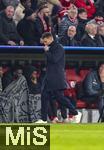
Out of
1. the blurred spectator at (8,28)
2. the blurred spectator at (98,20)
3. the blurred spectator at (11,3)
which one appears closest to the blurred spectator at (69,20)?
the blurred spectator at (98,20)

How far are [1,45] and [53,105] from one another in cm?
187

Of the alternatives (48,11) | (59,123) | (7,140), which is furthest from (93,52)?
(7,140)

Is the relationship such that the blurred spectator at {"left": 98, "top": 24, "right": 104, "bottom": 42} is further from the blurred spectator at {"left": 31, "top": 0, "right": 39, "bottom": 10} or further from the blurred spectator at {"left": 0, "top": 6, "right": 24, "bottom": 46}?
the blurred spectator at {"left": 0, "top": 6, "right": 24, "bottom": 46}

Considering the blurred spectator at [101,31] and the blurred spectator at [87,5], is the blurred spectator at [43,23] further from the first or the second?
the blurred spectator at [87,5]

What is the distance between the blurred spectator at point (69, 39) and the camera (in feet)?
51.3

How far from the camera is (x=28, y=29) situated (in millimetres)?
15672

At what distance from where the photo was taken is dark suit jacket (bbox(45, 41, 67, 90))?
539 inches

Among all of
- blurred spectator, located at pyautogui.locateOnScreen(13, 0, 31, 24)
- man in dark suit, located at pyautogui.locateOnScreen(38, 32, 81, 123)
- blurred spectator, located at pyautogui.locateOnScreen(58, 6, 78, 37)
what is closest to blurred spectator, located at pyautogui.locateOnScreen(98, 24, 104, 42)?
blurred spectator, located at pyautogui.locateOnScreen(58, 6, 78, 37)

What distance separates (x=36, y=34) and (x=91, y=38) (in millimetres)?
1192

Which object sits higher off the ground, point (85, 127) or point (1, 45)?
point (1, 45)

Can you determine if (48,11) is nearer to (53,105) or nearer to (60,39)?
(60,39)

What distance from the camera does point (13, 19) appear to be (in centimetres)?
1588

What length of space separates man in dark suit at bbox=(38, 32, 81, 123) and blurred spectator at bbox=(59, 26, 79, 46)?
176 cm

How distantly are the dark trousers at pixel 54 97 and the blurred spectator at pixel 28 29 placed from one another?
1784 millimetres
